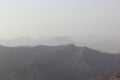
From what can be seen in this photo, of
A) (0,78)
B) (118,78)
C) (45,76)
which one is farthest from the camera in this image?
(45,76)

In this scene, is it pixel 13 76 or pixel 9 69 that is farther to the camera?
pixel 9 69

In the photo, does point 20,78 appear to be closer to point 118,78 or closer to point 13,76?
point 13,76

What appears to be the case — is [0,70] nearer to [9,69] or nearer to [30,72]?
[9,69]

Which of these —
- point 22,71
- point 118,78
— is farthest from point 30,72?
point 118,78

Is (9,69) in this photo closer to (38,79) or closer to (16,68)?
(16,68)

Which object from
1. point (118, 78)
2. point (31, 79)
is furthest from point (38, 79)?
point (118, 78)

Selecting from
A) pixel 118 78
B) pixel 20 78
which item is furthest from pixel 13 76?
pixel 118 78

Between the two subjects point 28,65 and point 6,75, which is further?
point 28,65

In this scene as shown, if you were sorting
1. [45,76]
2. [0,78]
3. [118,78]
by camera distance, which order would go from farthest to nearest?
[45,76]
[0,78]
[118,78]
